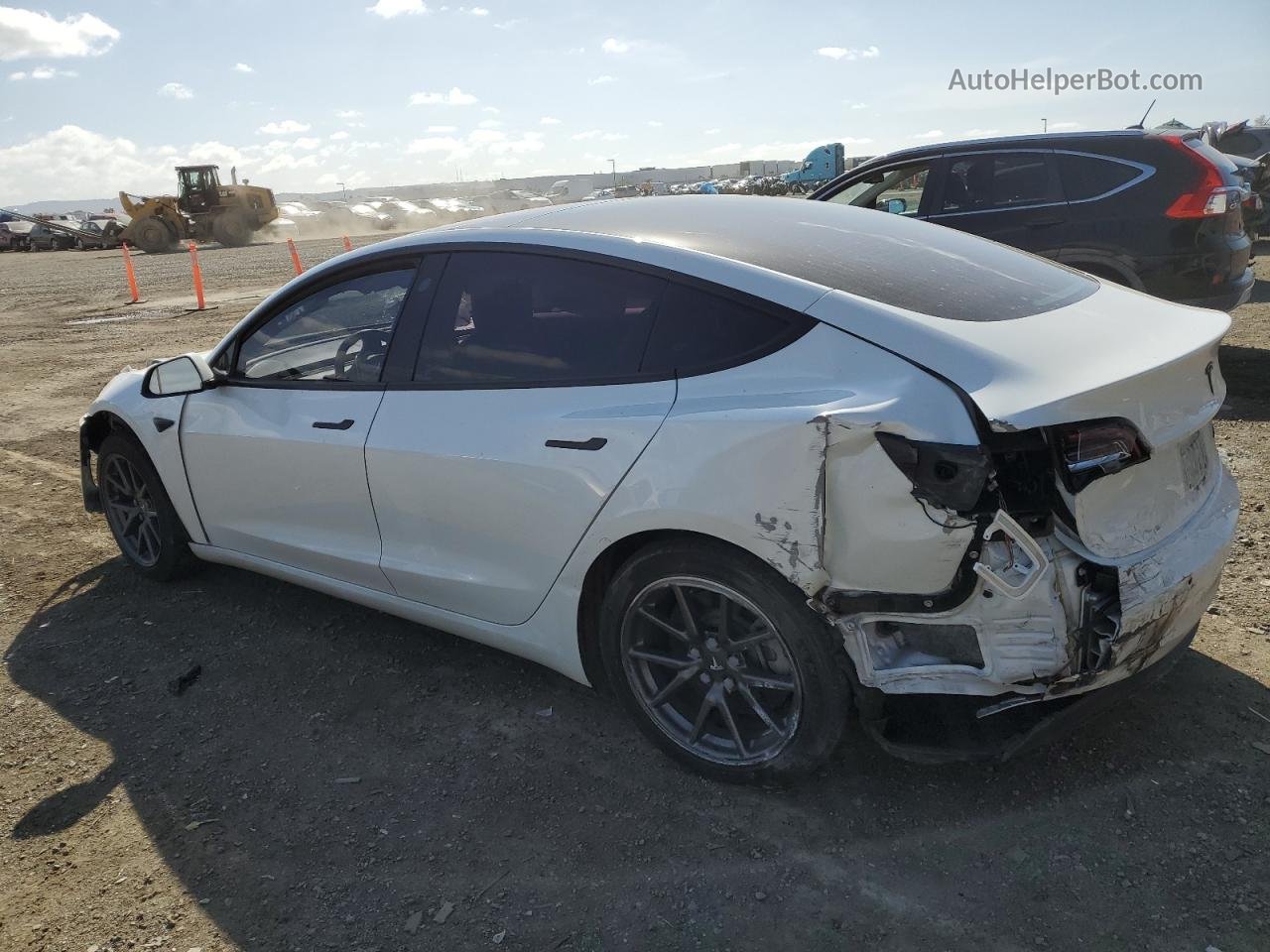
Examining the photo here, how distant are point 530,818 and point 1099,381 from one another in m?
1.96

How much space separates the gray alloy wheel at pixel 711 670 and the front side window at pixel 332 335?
54.6 inches

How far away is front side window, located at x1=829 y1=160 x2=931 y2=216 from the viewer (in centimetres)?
746

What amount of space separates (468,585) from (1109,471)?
1.97 m

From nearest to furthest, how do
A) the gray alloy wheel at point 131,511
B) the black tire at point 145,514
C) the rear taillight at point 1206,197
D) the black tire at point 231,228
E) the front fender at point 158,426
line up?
the front fender at point 158,426
the black tire at point 145,514
the gray alloy wheel at point 131,511
the rear taillight at point 1206,197
the black tire at point 231,228

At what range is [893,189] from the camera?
7770 mm

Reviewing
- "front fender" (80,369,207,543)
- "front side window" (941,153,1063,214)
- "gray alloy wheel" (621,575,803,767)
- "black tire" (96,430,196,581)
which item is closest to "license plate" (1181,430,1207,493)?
"gray alloy wheel" (621,575,803,767)

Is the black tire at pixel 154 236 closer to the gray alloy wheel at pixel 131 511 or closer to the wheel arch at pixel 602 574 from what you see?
the gray alloy wheel at pixel 131 511

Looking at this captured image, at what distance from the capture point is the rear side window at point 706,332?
102 inches

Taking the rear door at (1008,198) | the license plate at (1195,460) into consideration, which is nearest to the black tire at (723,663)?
the license plate at (1195,460)

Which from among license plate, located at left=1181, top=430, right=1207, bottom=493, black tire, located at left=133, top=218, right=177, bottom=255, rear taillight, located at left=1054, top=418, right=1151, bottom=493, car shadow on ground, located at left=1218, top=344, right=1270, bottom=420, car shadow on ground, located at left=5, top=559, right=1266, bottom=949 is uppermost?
black tire, located at left=133, top=218, right=177, bottom=255

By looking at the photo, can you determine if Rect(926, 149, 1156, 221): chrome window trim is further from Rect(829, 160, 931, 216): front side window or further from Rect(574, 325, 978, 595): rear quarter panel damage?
Rect(574, 325, 978, 595): rear quarter panel damage

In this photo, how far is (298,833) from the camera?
281 cm

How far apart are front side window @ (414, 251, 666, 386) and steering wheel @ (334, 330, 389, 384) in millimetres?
233

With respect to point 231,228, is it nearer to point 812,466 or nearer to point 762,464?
point 762,464
